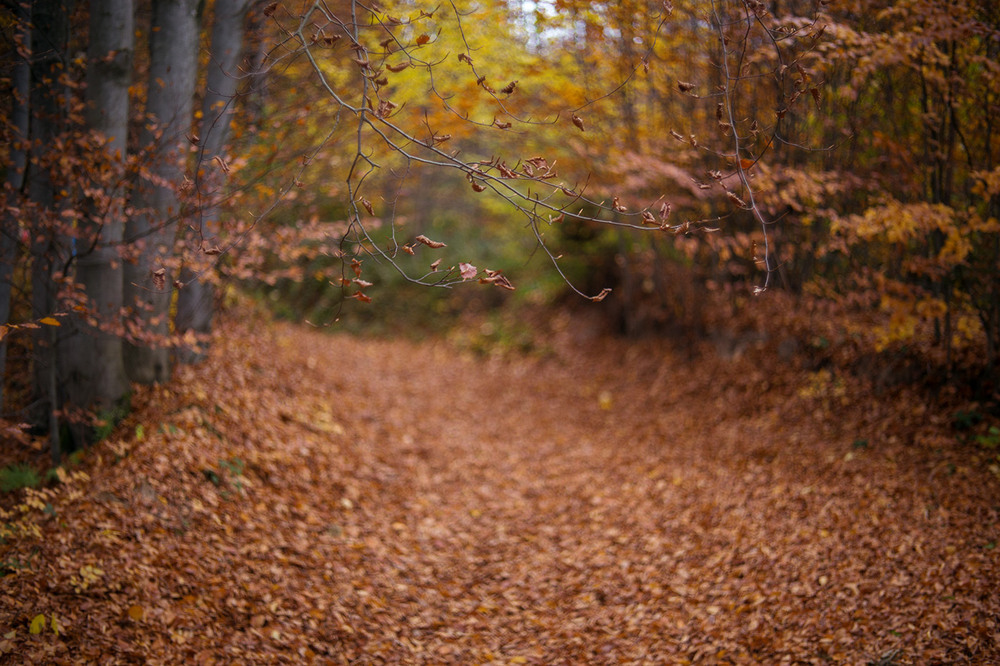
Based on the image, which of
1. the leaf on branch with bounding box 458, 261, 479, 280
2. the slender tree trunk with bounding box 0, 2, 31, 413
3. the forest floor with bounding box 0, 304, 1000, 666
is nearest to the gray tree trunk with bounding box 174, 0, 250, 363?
the forest floor with bounding box 0, 304, 1000, 666

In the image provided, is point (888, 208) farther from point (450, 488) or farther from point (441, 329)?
point (441, 329)

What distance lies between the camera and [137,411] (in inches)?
239

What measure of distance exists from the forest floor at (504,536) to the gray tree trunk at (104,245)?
1.75 ft

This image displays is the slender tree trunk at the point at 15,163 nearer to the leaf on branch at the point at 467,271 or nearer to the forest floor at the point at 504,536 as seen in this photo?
the forest floor at the point at 504,536

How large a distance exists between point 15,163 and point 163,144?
3.73ft

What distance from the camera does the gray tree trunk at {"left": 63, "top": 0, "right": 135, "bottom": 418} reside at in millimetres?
5367

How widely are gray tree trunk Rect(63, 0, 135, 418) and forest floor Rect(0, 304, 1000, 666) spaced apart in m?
0.53

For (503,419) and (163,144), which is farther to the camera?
(503,419)

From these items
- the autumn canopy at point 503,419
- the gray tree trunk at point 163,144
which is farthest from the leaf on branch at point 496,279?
the gray tree trunk at point 163,144

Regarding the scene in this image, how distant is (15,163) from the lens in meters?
5.26

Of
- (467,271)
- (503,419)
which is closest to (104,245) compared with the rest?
(467,271)

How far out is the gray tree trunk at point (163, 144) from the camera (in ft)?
18.7

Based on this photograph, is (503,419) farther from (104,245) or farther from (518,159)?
(104,245)

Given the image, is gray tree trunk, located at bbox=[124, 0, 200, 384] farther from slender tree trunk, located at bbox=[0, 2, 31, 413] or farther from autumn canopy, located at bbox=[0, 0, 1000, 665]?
slender tree trunk, located at bbox=[0, 2, 31, 413]
